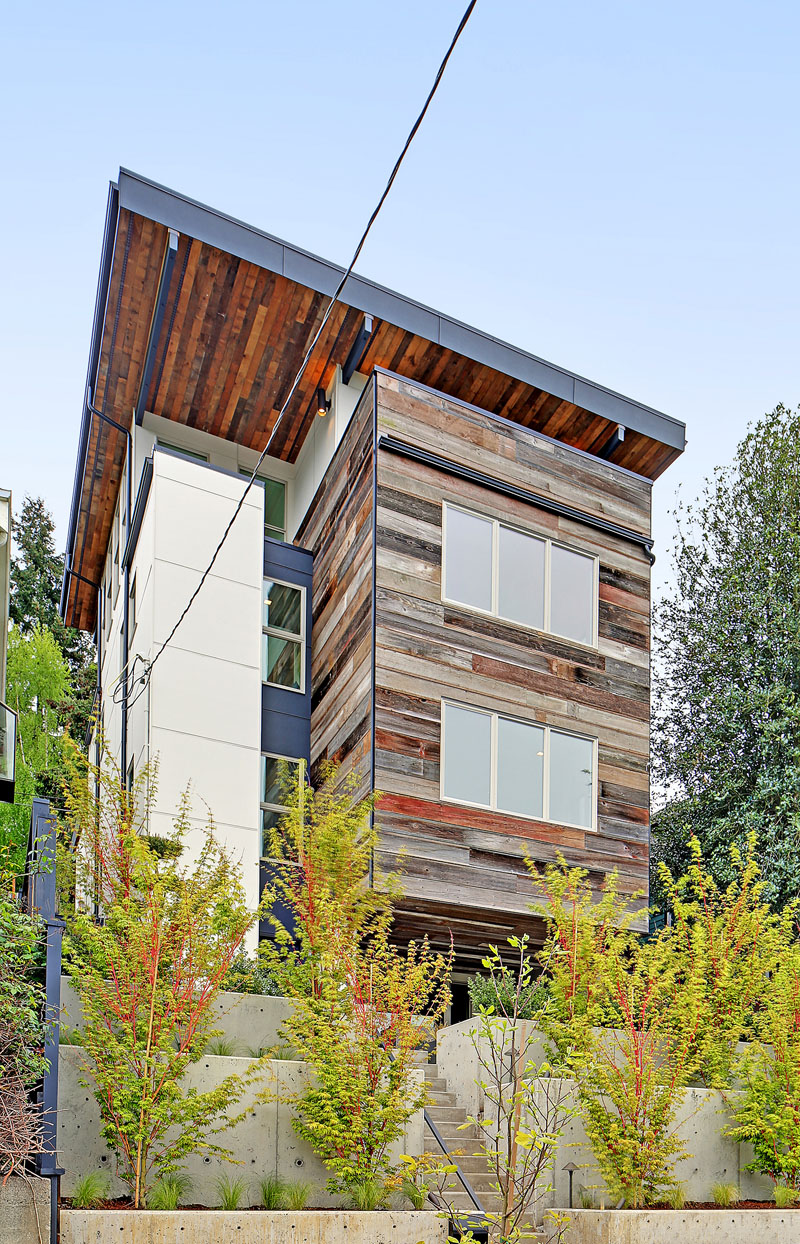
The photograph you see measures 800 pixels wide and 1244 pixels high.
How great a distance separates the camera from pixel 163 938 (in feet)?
23.9

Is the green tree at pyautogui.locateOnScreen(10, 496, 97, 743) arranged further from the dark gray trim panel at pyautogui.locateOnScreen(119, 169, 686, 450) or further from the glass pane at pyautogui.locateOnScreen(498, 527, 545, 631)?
the glass pane at pyautogui.locateOnScreen(498, 527, 545, 631)

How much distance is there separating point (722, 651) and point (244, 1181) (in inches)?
591

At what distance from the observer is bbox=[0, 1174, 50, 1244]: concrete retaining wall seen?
19.8ft

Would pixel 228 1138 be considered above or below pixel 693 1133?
above

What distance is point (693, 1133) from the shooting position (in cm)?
941

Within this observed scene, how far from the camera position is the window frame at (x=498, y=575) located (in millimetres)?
12898

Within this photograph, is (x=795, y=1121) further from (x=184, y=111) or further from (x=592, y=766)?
(x=184, y=111)

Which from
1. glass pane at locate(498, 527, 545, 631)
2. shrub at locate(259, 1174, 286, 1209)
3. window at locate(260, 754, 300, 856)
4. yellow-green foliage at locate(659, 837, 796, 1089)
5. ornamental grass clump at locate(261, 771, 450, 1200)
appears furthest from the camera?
window at locate(260, 754, 300, 856)

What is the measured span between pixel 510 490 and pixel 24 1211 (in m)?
9.45

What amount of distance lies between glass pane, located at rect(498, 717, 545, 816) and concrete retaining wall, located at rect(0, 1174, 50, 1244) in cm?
709

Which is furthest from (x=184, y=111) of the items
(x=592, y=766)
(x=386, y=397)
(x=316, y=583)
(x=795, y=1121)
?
(x=795, y=1121)

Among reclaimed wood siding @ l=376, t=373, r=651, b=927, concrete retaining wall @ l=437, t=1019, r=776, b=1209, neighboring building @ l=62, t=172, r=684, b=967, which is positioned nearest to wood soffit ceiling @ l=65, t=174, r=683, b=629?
neighboring building @ l=62, t=172, r=684, b=967

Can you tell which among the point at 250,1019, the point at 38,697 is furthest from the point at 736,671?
the point at 250,1019

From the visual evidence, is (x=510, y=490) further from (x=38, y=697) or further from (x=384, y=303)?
(x=38, y=697)
